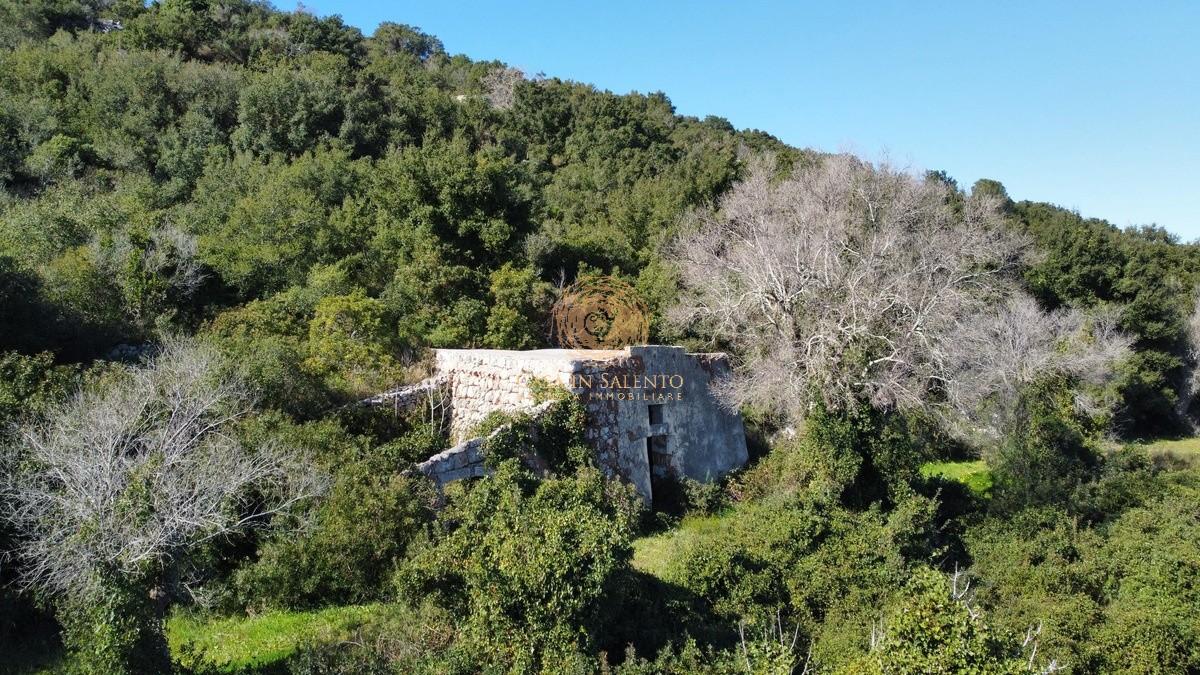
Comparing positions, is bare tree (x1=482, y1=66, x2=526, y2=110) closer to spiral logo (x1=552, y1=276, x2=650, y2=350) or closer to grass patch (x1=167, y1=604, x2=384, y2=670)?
spiral logo (x1=552, y1=276, x2=650, y2=350)

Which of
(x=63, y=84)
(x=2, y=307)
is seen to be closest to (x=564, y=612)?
(x=2, y=307)

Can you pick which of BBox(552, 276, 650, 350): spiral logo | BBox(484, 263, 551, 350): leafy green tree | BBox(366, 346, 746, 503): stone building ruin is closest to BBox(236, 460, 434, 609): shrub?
BBox(366, 346, 746, 503): stone building ruin

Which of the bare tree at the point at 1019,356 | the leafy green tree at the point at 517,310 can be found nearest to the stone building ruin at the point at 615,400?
the leafy green tree at the point at 517,310

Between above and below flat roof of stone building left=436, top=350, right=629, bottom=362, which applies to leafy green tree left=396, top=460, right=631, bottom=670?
below

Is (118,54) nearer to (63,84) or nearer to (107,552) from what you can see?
(63,84)

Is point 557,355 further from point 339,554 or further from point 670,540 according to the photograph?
point 339,554

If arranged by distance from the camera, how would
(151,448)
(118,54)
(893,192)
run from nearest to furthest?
(151,448), (893,192), (118,54)
